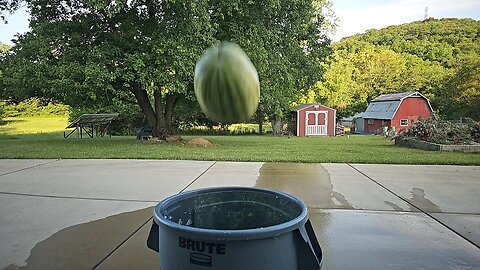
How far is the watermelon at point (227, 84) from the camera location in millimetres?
1113

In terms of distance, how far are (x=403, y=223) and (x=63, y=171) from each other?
19.1 ft

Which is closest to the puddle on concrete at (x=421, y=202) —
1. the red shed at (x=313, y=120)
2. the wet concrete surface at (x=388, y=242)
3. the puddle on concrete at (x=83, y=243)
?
the wet concrete surface at (x=388, y=242)

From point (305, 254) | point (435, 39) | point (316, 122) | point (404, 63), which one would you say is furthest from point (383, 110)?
point (305, 254)

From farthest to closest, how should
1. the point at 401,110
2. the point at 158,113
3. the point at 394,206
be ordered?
the point at 401,110
the point at 158,113
the point at 394,206

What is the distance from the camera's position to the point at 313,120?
88.5 ft

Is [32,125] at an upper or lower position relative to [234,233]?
lower

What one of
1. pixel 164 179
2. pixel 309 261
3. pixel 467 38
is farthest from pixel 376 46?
pixel 309 261

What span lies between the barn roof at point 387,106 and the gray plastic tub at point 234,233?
3163cm

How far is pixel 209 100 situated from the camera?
1.15 m

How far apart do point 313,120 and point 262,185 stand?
22.4 m

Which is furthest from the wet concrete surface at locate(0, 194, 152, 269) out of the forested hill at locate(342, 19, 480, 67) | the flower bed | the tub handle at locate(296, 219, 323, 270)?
the forested hill at locate(342, 19, 480, 67)

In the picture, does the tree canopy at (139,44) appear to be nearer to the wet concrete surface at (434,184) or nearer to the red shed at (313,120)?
the wet concrete surface at (434,184)

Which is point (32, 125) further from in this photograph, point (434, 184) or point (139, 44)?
point (434, 184)

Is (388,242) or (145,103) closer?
(388,242)
